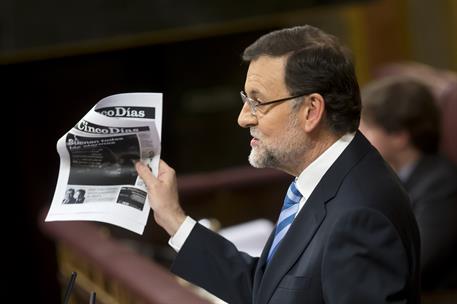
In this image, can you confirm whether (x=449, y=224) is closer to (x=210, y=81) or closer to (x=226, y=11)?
(x=226, y=11)

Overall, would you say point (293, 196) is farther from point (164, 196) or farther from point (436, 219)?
point (436, 219)

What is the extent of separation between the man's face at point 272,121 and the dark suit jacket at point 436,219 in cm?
169

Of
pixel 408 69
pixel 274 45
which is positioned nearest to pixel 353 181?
pixel 274 45

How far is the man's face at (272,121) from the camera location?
207cm

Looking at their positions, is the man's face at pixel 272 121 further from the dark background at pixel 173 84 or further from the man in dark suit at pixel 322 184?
the dark background at pixel 173 84

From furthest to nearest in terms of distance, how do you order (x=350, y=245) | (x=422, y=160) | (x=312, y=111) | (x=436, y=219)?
1. (x=422, y=160)
2. (x=436, y=219)
3. (x=312, y=111)
4. (x=350, y=245)

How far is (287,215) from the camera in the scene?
86.7 inches

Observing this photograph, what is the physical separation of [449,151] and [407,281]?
2.51m

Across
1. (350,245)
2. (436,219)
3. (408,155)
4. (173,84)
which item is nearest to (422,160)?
(408,155)

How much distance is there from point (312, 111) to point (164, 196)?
452 mm

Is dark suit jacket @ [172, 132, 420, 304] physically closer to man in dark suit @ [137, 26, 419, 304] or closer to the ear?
man in dark suit @ [137, 26, 419, 304]

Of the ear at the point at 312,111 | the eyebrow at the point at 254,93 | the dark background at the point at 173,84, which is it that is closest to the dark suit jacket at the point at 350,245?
the ear at the point at 312,111

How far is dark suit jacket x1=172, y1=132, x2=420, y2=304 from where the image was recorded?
1.91 m

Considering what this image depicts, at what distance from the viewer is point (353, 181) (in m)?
2.05
